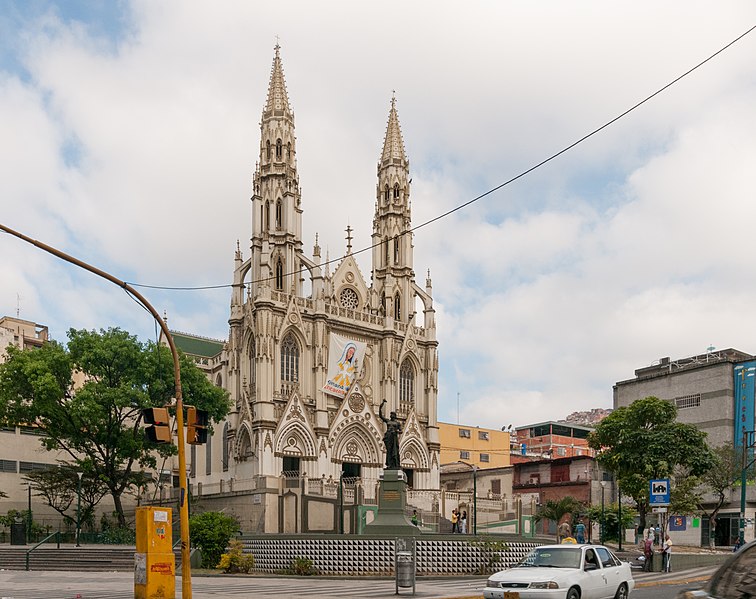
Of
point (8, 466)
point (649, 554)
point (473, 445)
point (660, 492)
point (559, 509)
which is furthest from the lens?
point (473, 445)

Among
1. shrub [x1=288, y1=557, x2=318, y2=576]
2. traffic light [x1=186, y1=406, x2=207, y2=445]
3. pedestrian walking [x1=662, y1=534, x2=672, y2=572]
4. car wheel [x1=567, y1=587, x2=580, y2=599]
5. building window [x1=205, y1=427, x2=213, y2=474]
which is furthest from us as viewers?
building window [x1=205, y1=427, x2=213, y2=474]

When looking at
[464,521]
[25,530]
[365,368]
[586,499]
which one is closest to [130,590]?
[464,521]

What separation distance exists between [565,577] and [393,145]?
6074 cm

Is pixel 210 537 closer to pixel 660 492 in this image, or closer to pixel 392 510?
pixel 392 510

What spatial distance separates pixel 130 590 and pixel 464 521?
27.2 metres

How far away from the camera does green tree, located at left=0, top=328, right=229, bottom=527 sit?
48000 millimetres

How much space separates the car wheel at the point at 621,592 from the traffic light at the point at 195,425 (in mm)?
8669

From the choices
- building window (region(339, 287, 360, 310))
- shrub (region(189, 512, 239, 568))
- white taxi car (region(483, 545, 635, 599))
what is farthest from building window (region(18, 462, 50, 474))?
white taxi car (region(483, 545, 635, 599))

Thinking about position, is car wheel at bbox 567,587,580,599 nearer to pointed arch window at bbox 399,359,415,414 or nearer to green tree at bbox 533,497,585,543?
green tree at bbox 533,497,585,543

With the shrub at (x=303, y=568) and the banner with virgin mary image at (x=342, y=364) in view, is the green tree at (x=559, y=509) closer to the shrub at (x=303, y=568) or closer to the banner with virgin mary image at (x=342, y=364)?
the banner with virgin mary image at (x=342, y=364)

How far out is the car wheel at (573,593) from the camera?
16.7m

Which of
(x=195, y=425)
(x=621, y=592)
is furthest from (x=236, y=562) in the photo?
(x=621, y=592)

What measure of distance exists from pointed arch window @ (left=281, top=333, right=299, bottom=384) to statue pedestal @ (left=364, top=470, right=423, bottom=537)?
31765mm

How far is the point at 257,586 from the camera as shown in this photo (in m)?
25.1
